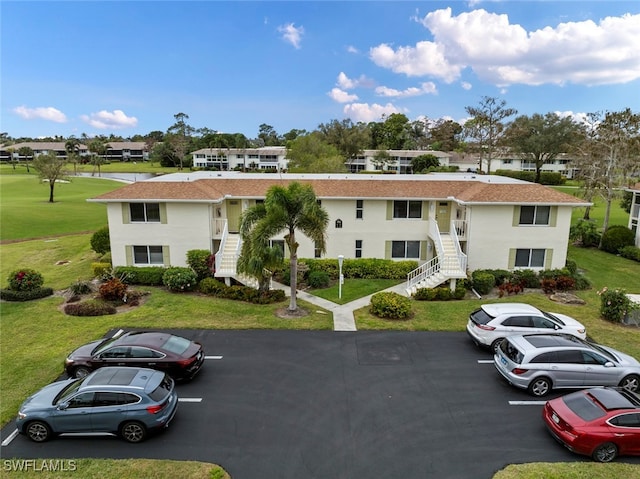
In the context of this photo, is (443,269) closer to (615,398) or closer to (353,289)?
(353,289)

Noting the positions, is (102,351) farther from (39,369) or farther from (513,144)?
→ (513,144)

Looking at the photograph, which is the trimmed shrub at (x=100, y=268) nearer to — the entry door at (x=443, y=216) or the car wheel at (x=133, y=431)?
the car wheel at (x=133, y=431)

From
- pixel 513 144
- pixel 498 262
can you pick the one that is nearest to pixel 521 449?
pixel 498 262

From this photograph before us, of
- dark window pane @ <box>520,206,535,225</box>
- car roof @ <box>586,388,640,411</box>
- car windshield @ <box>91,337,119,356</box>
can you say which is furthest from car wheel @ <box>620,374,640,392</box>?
car windshield @ <box>91,337,119,356</box>

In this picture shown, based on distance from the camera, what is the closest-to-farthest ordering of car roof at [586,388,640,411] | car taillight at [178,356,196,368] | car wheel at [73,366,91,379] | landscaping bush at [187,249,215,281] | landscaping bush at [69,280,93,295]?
1. car roof at [586,388,640,411]
2. car taillight at [178,356,196,368]
3. car wheel at [73,366,91,379]
4. landscaping bush at [69,280,93,295]
5. landscaping bush at [187,249,215,281]

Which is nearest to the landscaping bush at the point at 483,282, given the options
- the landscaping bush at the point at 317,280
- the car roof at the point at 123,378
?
the landscaping bush at the point at 317,280

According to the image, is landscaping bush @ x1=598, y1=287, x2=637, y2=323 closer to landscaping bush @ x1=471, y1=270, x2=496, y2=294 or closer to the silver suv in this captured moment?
landscaping bush @ x1=471, y1=270, x2=496, y2=294
